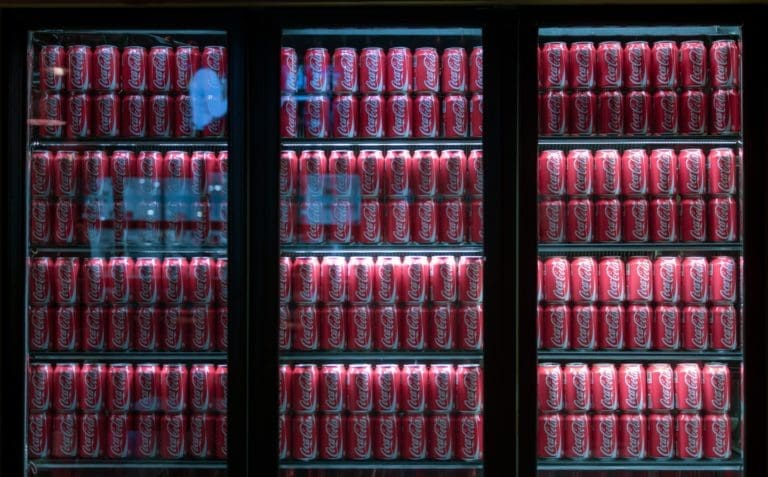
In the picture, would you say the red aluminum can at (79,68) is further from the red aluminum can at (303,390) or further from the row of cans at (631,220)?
the row of cans at (631,220)

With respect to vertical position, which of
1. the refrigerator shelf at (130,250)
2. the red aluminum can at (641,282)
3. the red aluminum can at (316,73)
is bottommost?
the red aluminum can at (641,282)

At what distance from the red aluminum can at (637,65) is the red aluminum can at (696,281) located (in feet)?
2.16

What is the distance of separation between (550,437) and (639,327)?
1.67ft

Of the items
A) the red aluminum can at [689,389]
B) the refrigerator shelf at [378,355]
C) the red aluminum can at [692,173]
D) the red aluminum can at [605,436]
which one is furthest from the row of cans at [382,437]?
the red aluminum can at [692,173]

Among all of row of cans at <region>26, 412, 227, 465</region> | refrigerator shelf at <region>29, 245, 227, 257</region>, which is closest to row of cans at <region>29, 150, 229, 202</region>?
refrigerator shelf at <region>29, 245, 227, 257</region>

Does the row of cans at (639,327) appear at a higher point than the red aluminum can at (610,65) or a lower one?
lower

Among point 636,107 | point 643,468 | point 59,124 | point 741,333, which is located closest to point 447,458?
point 643,468

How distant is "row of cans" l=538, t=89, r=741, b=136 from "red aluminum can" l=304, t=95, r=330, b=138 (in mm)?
783

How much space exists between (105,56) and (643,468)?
8.06 feet

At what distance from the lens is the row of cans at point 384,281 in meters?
2.71

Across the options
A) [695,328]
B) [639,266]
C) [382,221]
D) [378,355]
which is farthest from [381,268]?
[695,328]

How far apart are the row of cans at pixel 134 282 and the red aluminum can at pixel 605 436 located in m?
1.43

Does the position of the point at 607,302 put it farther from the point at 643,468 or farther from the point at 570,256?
the point at 643,468

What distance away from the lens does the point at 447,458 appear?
271cm
